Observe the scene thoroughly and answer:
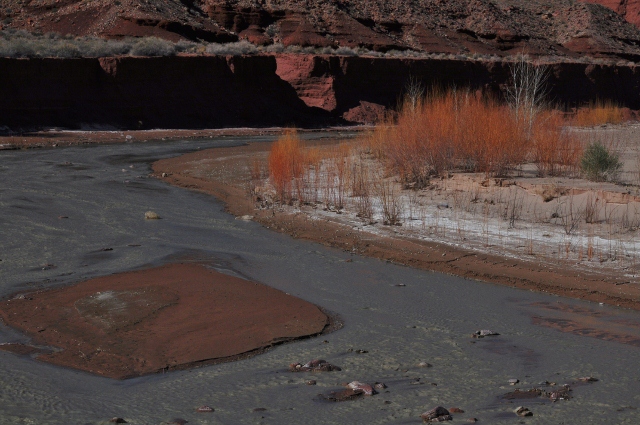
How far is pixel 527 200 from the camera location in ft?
39.3

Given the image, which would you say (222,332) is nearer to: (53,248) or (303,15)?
(53,248)

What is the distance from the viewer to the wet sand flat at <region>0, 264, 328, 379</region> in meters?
6.29

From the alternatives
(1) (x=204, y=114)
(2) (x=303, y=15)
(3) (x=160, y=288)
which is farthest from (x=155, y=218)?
(2) (x=303, y=15)

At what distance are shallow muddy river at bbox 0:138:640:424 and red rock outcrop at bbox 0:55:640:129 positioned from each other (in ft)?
55.4

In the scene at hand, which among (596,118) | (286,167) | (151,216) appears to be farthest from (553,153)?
Result: (596,118)

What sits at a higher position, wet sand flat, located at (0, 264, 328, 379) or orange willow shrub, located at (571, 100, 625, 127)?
wet sand flat, located at (0, 264, 328, 379)

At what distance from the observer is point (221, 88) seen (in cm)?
3381

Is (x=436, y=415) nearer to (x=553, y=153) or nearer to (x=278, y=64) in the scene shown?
(x=553, y=153)

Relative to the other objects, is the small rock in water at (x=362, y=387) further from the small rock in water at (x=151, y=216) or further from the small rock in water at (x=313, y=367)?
the small rock in water at (x=151, y=216)

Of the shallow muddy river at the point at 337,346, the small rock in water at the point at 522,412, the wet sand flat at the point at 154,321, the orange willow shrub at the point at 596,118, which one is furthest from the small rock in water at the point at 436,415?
the orange willow shrub at the point at 596,118

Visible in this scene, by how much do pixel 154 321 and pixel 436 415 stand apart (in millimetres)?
2964

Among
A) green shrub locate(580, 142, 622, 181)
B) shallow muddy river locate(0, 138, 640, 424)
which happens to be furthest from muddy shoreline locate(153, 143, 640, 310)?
green shrub locate(580, 142, 622, 181)

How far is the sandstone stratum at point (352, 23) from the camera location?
137 ft

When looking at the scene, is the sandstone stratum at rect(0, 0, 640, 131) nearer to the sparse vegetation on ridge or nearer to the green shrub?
the sparse vegetation on ridge
